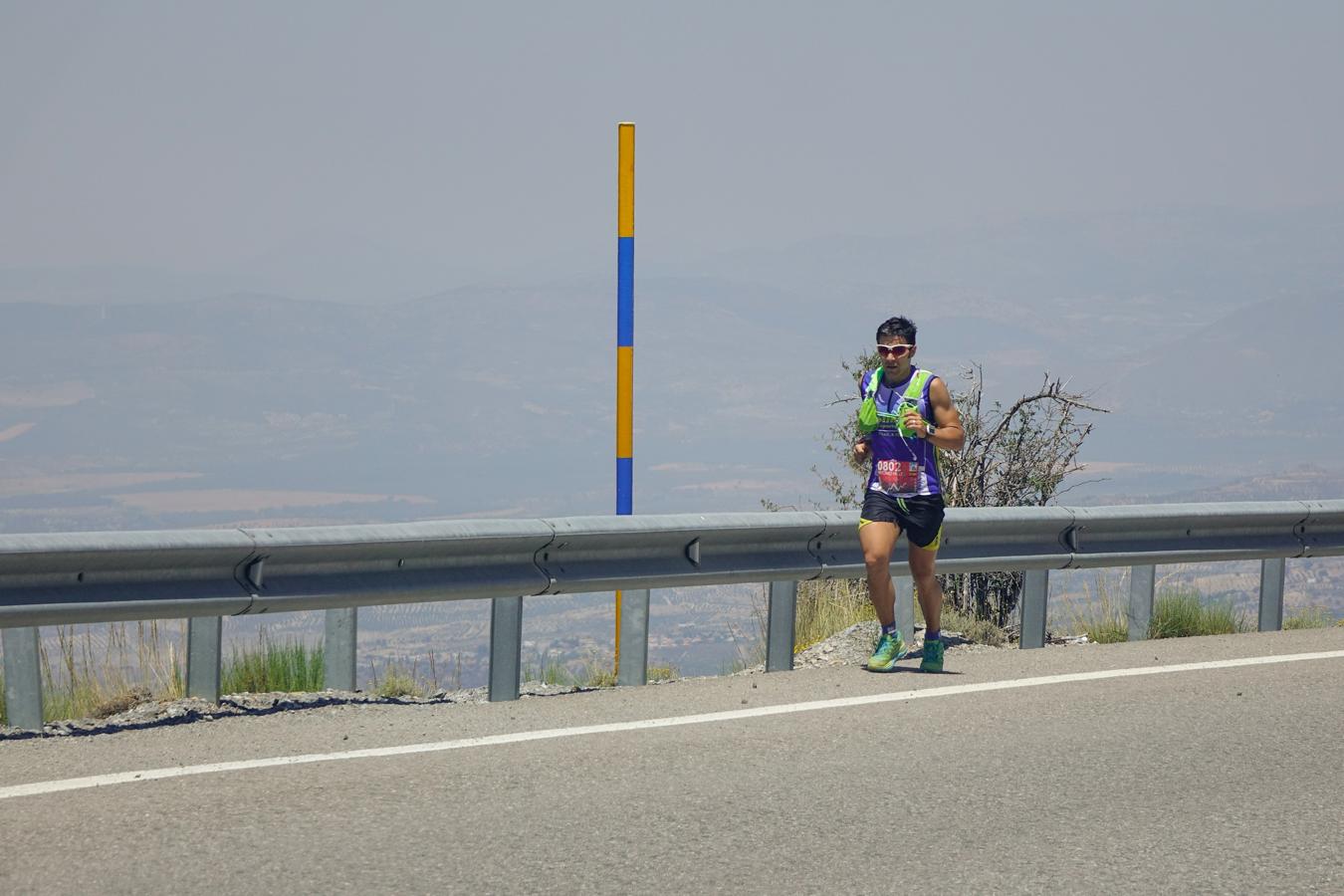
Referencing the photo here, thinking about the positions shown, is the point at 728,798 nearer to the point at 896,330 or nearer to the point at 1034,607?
the point at 896,330

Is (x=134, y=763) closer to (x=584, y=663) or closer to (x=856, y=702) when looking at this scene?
(x=856, y=702)

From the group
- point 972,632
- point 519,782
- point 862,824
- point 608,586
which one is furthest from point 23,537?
point 972,632

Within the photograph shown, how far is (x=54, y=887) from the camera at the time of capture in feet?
15.3

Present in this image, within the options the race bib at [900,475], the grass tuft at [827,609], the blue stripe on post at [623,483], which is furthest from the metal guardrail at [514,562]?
the blue stripe on post at [623,483]

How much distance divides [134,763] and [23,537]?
1.10 meters

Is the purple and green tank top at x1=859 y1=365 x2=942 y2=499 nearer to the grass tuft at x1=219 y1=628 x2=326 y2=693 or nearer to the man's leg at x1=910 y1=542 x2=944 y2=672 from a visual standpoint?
the man's leg at x1=910 y1=542 x2=944 y2=672

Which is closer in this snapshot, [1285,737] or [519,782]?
[519,782]

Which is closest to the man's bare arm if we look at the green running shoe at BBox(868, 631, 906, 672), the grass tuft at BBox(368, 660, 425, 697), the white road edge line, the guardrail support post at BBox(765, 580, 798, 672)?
the green running shoe at BBox(868, 631, 906, 672)

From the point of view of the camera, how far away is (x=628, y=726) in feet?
22.8

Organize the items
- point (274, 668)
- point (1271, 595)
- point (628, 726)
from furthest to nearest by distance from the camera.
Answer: point (1271, 595)
point (274, 668)
point (628, 726)

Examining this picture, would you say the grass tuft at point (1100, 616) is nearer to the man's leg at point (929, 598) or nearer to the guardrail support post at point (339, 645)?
the man's leg at point (929, 598)

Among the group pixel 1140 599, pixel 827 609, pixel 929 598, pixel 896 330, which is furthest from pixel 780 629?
pixel 1140 599

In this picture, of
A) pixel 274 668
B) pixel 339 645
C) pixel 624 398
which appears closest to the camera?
pixel 339 645

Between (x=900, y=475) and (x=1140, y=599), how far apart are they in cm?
279
